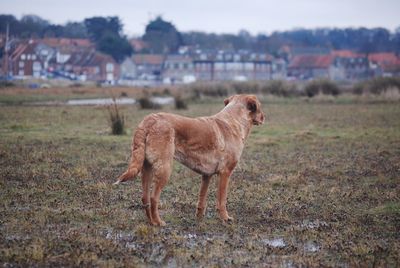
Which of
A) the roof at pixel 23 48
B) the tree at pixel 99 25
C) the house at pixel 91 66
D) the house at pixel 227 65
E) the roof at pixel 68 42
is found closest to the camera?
the roof at pixel 23 48

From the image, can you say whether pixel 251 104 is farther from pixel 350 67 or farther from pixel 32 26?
pixel 350 67

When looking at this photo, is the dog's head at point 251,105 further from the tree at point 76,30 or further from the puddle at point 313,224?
the tree at point 76,30

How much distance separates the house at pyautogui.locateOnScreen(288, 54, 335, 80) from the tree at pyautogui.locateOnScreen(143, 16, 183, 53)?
2807 centimetres

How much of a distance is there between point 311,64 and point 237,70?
56.0ft

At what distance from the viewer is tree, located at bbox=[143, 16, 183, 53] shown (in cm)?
12875

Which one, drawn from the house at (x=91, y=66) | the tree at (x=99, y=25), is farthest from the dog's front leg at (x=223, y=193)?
the tree at (x=99, y=25)

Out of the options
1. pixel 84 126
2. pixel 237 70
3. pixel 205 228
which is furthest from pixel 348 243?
pixel 237 70

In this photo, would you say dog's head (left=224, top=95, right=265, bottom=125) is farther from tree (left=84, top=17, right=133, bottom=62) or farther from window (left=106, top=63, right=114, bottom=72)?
tree (left=84, top=17, right=133, bottom=62)

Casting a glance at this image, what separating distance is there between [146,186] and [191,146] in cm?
88

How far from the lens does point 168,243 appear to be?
24.7ft

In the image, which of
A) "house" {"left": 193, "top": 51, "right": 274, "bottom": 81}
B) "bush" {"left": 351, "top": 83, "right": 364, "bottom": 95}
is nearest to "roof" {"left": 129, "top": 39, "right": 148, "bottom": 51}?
"house" {"left": 193, "top": 51, "right": 274, "bottom": 81}

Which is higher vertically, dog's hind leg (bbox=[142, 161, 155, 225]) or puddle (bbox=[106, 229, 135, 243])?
dog's hind leg (bbox=[142, 161, 155, 225])

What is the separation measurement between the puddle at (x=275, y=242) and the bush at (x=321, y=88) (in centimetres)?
4161

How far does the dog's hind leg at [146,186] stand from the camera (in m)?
8.37
